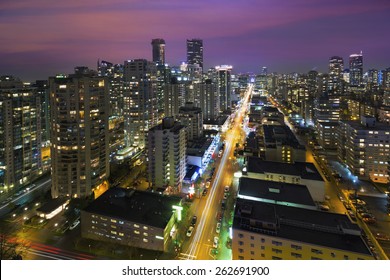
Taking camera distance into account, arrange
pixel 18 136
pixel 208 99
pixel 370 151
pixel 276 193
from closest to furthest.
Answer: pixel 276 193 → pixel 18 136 → pixel 370 151 → pixel 208 99

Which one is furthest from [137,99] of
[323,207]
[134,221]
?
[323,207]

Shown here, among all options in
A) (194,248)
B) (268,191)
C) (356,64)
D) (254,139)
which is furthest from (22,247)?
(356,64)

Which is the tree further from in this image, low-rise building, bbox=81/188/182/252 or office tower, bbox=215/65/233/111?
office tower, bbox=215/65/233/111

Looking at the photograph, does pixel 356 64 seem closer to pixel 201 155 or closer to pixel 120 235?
pixel 201 155

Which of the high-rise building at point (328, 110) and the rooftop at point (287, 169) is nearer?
the rooftop at point (287, 169)

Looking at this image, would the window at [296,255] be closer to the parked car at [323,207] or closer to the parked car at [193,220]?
the parked car at [193,220]

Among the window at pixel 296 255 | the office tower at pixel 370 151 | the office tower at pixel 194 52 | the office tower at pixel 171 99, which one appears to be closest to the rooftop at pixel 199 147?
the office tower at pixel 171 99

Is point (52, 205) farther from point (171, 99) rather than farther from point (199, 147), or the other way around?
point (171, 99)
